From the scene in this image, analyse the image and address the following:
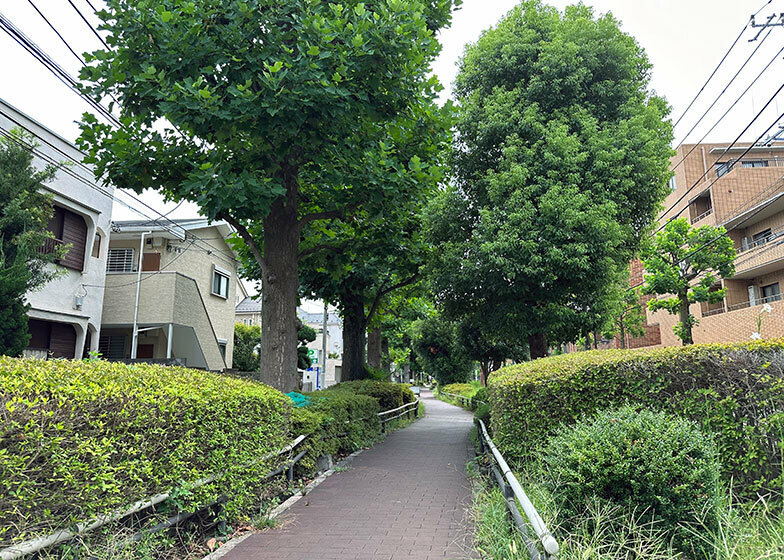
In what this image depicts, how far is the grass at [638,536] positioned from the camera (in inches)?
164

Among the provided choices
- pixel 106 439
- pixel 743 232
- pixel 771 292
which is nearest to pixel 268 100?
pixel 106 439

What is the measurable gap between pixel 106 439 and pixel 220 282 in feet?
75.2

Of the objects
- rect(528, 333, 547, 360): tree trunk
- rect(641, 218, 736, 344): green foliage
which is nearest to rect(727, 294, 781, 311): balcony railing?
rect(641, 218, 736, 344): green foliage

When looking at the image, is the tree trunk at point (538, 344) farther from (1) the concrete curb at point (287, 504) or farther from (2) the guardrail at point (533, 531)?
(2) the guardrail at point (533, 531)

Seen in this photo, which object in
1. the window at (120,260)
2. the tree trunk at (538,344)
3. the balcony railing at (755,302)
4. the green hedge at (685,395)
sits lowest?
the green hedge at (685,395)

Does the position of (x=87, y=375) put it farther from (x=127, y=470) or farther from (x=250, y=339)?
(x=250, y=339)

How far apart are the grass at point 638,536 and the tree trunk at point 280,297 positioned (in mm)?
5813

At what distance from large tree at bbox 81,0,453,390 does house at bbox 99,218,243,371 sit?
9.61 m

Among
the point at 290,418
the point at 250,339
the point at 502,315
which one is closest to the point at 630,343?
the point at 250,339

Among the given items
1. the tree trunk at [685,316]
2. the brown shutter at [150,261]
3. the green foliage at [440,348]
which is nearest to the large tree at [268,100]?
the brown shutter at [150,261]

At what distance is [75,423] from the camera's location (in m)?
3.79

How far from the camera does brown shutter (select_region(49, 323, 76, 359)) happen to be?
16594 mm

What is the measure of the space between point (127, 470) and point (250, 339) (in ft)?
94.3

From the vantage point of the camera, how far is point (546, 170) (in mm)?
12758
